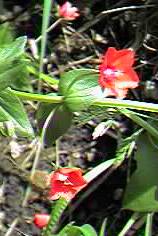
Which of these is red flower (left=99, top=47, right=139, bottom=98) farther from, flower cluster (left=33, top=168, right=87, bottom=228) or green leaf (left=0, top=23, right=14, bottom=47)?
green leaf (left=0, top=23, right=14, bottom=47)

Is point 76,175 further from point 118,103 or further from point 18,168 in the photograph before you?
point 18,168

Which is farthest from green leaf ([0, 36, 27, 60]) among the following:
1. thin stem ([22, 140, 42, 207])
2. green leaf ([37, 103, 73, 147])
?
thin stem ([22, 140, 42, 207])

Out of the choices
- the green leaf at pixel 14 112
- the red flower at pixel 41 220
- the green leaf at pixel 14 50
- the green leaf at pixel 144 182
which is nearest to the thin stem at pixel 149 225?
the green leaf at pixel 144 182

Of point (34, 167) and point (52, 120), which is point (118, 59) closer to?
point (52, 120)

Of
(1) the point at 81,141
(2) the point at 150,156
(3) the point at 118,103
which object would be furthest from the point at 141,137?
(3) the point at 118,103

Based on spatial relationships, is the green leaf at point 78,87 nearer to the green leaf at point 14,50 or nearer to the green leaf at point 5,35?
the green leaf at point 14,50

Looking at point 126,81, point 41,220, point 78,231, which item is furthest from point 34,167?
point 126,81
